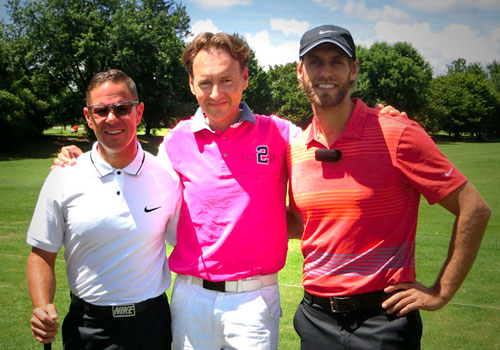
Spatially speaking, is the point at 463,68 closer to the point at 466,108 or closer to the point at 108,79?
the point at 466,108

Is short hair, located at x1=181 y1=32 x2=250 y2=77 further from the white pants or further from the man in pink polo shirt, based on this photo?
the white pants

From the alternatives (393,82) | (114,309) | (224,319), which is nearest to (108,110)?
(114,309)

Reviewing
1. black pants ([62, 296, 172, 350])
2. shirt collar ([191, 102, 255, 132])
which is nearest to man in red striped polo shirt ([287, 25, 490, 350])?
shirt collar ([191, 102, 255, 132])

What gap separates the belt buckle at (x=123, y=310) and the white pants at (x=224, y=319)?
338 millimetres

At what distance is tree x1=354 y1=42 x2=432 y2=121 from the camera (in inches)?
2613

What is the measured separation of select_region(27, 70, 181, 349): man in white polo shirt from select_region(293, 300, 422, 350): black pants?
1.16 m

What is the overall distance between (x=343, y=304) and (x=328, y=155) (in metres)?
1.01

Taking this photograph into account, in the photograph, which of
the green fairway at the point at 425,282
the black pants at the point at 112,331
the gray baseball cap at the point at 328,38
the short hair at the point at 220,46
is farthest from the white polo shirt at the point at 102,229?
the green fairway at the point at 425,282

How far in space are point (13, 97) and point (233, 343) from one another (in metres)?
37.0

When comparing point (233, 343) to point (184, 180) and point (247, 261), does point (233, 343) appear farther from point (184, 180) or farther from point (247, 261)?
point (184, 180)

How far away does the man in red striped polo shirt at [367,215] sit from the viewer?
2958 millimetres

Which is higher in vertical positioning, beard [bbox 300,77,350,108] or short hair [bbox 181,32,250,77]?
short hair [bbox 181,32,250,77]

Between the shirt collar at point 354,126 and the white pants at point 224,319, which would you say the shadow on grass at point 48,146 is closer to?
the white pants at point 224,319

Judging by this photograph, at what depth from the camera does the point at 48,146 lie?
4056 cm
